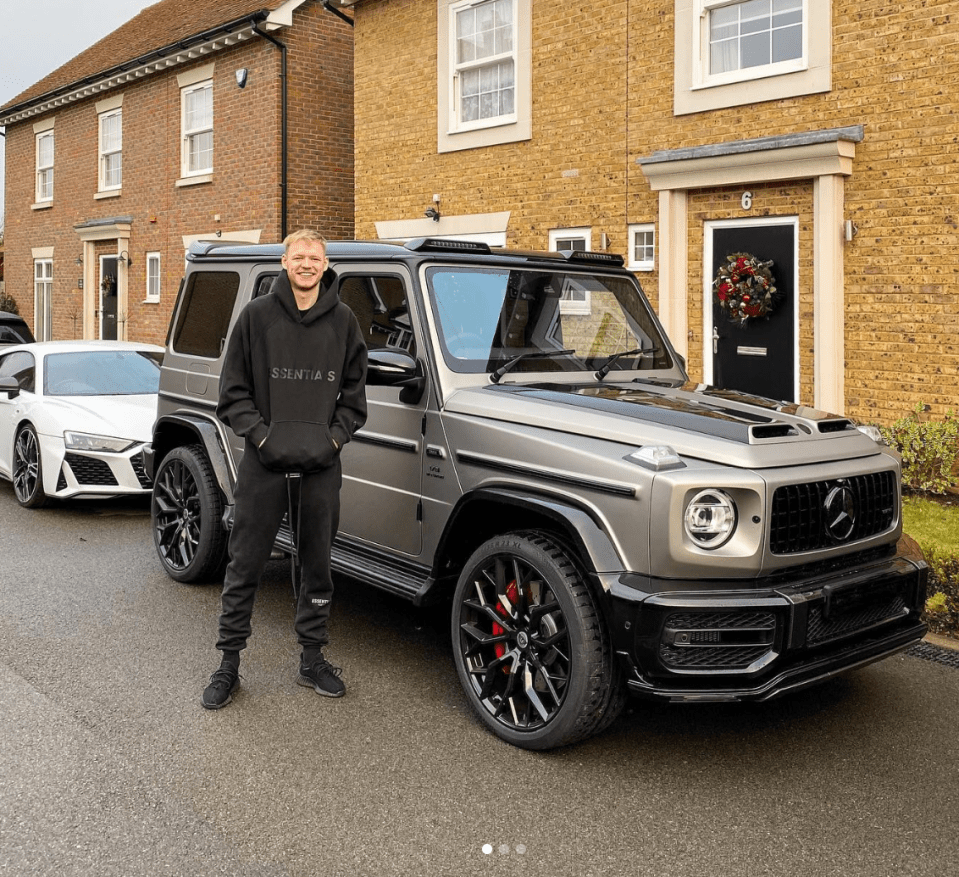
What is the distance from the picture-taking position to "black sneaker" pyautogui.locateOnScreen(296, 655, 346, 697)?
4785mm

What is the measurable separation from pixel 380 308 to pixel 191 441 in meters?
2.00

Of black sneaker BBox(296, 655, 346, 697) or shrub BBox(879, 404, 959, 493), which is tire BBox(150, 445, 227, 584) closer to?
black sneaker BBox(296, 655, 346, 697)

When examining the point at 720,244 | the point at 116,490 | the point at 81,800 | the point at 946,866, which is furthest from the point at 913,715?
the point at 720,244

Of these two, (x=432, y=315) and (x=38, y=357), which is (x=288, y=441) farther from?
(x=38, y=357)

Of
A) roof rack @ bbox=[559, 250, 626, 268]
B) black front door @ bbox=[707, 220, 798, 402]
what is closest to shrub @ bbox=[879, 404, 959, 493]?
black front door @ bbox=[707, 220, 798, 402]

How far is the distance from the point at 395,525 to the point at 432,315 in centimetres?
97

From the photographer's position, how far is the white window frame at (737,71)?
10461 millimetres

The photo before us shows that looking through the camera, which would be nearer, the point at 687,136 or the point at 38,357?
the point at 38,357

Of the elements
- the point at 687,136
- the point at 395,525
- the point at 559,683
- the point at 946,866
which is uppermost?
the point at 687,136

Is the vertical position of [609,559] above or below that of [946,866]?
above

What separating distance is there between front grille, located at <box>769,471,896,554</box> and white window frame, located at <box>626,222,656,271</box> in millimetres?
7891

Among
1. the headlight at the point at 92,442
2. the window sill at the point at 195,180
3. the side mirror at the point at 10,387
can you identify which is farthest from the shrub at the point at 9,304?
the headlight at the point at 92,442

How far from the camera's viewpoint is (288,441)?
458 centimetres

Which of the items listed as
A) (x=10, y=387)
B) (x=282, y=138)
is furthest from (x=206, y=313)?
(x=282, y=138)
